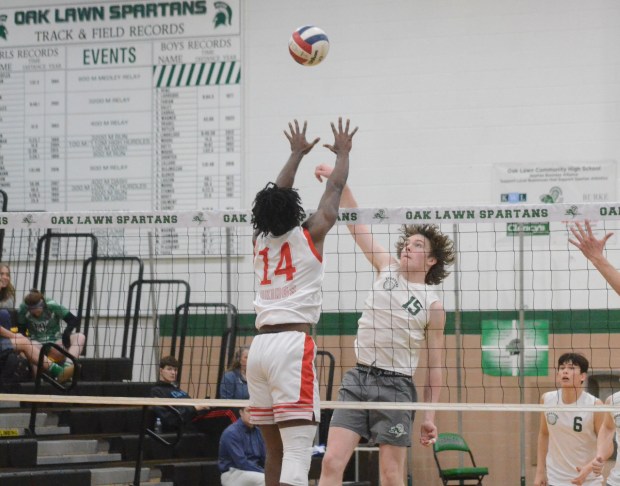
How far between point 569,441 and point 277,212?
5.04m

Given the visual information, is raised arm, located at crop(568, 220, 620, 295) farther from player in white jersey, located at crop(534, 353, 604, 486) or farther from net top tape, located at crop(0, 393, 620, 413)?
player in white jersey, located at crop(534, 353, 604, 486)

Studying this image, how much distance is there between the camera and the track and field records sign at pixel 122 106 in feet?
43.0

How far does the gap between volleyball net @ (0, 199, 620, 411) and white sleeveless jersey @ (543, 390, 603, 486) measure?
1079mm

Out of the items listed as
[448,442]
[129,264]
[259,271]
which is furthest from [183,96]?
[259,271]

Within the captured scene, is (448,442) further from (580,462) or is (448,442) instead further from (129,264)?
(129,264)

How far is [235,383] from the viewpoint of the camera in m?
10.6

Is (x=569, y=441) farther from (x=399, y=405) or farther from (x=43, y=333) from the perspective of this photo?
(x=43, y=333)

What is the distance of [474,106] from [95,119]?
15.4ft

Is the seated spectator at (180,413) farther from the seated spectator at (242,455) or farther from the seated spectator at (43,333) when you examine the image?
the seated spectator at (43,333)

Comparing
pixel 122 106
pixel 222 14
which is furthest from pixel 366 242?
pixel 122 106

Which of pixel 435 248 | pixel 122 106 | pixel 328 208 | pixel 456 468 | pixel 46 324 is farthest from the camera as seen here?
pixel 122 106

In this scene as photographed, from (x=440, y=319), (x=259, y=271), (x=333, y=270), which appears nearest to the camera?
(x=259, y=271)

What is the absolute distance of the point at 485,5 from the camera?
41.7 ft

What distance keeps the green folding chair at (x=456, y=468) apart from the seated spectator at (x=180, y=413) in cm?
224
